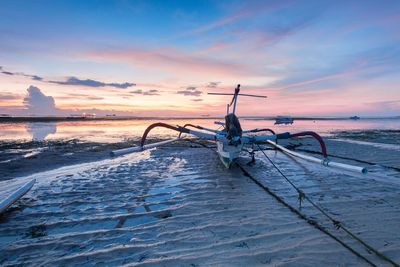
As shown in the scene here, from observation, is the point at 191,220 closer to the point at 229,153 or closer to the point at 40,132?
the point at 229,153

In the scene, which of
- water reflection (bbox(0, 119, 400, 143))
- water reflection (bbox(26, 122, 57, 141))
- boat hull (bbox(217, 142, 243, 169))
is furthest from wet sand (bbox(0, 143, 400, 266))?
water reflection (bbox(26, 122, 57, 141))

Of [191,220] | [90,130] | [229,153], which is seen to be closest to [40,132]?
[90,130]

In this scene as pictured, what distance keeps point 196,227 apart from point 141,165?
5.69 meters

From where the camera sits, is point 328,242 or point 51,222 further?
point 51,222

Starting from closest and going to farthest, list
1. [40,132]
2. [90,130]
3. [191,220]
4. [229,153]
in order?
1. [191,220]
2. [229,153]
3. [40,132]
4. [90,130]

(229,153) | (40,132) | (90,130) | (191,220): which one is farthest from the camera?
(90,130)

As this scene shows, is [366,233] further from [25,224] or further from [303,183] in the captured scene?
[25,224]

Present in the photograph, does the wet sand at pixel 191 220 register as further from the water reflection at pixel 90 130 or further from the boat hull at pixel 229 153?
the water reflection at pixel 90 130

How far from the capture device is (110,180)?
23.4 ft

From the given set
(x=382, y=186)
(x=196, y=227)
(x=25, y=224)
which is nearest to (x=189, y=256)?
(x=196, y=227)

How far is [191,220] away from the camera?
172 inches

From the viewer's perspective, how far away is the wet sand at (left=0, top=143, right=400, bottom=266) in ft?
10.6

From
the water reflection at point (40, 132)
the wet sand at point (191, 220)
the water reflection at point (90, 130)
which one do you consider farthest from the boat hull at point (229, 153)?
the water reflection at point (40, 132)

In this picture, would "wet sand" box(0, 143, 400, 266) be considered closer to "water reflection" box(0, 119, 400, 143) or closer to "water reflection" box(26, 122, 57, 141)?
"water reflection" box(0, 119, 400, 143)
